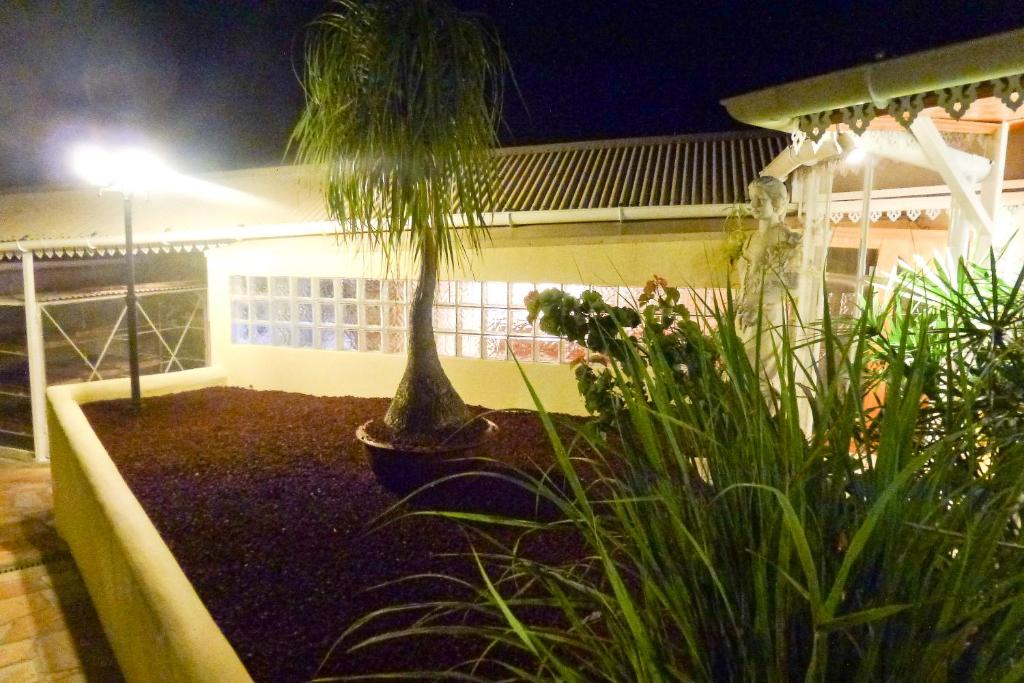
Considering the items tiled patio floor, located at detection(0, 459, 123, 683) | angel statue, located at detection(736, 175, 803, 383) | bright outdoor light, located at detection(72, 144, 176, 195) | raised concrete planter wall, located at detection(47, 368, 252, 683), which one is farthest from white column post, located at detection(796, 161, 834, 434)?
bright outdoor light, located at detection(72, 144, 176, 195)

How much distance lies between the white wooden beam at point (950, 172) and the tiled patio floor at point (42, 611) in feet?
18.2

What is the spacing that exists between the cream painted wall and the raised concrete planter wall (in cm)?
246

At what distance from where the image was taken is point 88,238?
26.2ft

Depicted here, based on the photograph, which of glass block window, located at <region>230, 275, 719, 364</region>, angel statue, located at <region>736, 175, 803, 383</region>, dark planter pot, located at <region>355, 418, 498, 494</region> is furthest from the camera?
glass block window, located at <region>230, 275, 719, 364</region>

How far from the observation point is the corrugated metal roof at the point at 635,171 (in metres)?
6.96

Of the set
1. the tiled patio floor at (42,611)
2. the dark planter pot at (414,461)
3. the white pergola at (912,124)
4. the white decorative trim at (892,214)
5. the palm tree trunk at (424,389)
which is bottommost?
the tiled patio floor at (42,611)

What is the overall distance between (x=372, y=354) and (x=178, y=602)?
5183 millimetres

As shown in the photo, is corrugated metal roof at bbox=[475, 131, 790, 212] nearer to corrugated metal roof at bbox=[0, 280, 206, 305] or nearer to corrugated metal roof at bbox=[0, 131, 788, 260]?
corrugated metal roof at bbox=[0, 131, 788, 260]

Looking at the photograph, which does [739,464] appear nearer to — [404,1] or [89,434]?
[404,1]

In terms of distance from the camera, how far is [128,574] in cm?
322

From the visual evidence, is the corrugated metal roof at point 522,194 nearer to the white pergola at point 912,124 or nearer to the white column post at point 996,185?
the white pergola at point 912,124

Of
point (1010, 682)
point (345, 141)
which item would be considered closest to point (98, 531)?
point (345, 141)

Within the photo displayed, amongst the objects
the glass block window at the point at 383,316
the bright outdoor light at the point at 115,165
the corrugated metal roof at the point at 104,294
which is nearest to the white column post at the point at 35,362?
the corrugated metal roof at the point at 104,294

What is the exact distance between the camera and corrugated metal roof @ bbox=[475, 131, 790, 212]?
6.96 m
